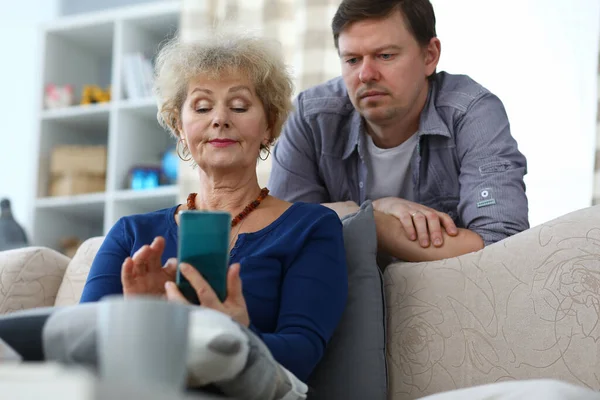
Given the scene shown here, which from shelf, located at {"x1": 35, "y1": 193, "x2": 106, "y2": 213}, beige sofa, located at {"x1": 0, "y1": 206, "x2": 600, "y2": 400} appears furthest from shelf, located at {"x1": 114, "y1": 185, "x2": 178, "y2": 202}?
beige sofa, located at {"x1": 0, "y1": 206, "x2": 600, "y2": 400}

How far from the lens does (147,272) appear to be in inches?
53.6

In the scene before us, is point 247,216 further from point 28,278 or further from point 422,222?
point 28,278

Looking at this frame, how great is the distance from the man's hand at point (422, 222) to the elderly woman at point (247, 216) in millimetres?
208

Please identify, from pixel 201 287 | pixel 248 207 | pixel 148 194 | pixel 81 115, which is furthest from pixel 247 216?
pixel 81 115

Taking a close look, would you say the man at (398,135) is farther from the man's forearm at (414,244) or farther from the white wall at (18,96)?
the white wall at (18,96)

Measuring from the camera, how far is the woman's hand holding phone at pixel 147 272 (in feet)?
4.35

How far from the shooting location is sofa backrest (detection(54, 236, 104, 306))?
1959 millimetres

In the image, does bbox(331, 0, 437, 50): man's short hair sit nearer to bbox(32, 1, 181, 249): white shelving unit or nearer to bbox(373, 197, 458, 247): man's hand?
bbox(373, 197, 458, 247): man's hand

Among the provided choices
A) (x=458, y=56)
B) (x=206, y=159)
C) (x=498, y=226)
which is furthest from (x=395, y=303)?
(x=458, y=56)

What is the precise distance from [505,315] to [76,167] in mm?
3186

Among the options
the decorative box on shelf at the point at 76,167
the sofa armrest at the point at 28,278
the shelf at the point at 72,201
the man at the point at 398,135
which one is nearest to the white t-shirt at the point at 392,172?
the man at the point at 398,135

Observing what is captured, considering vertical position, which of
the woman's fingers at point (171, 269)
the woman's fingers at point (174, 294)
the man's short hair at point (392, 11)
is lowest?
the woman's fingers at point (174, 294)

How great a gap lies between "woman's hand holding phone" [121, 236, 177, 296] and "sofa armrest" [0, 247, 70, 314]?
75cm

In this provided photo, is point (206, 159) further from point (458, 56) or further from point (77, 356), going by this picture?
point (458, 56)
